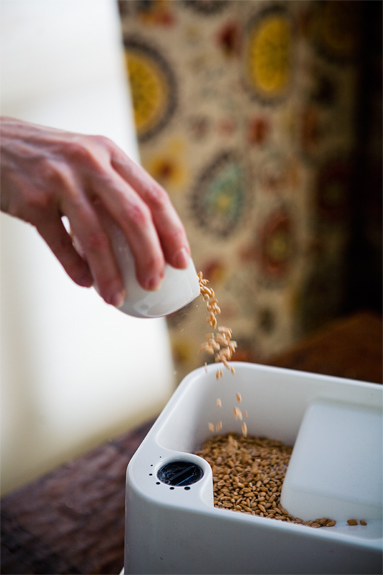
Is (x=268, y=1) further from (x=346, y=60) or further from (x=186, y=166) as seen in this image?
(x=186, y=166)

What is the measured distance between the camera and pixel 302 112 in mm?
2293

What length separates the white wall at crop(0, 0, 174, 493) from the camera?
5.05ft

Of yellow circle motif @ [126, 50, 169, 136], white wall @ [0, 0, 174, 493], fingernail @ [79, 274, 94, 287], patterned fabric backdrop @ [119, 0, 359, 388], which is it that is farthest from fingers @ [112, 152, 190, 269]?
yellow circle motif @ [126, 50, 169, 136]

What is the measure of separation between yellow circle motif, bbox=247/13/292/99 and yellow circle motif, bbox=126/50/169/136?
0.42 meters

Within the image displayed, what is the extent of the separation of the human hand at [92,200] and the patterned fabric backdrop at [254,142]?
115cm

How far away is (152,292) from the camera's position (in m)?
0.64

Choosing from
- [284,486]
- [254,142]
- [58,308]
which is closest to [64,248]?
[284,486]

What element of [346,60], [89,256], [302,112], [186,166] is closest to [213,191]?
[186,166]

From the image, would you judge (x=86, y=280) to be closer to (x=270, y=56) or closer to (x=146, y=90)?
(x=146, y=90)

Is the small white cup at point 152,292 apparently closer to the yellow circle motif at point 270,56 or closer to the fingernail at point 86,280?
the fingernail at point 86,280

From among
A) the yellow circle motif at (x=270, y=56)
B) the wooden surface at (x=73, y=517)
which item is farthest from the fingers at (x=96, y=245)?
the yellow circle motif at (x=270, y=56)

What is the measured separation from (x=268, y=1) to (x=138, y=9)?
1.89 ft

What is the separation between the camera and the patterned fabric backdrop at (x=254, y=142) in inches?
72.1

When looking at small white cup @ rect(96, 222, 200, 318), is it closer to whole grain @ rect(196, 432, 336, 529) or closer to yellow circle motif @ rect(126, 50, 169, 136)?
whole grain @ rect(196, 432, 336, 529)
